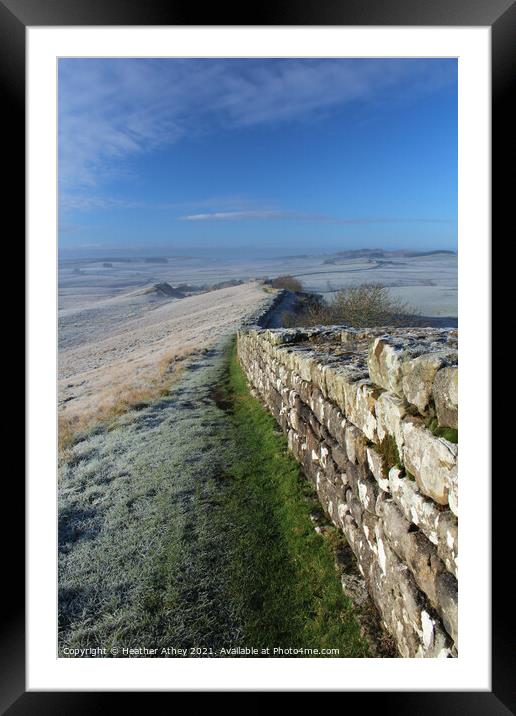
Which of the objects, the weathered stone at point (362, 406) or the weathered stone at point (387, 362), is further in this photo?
the weathered stone at point (362, 406)

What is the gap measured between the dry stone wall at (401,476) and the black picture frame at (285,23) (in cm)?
58

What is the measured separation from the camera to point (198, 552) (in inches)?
128

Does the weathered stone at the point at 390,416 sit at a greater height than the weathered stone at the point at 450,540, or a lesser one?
greater

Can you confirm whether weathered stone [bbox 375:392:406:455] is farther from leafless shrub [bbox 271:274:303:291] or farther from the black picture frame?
leafless shrub [bbox 271:274:303:291]

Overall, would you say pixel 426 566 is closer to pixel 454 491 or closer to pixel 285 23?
pixel 454 491

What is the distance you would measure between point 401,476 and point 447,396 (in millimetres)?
462

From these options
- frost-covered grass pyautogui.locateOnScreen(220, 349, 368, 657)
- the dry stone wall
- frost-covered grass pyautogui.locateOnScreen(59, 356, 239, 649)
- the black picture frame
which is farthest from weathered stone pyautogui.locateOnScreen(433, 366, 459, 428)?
frost-covered grass pyautogui.locateOnScreen(59, 356, 239, 649)

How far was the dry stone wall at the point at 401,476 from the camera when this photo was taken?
1.67 metres

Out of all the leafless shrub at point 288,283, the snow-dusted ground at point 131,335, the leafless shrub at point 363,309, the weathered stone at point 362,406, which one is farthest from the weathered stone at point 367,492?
the leafless shrub at point 288,283

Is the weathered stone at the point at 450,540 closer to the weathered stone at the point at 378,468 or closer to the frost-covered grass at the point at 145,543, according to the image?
the weathered stone at the point at 378,468

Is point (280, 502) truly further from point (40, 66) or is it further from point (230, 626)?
point (40, 66)

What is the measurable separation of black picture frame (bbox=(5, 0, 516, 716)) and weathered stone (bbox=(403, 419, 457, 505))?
2.06 feet

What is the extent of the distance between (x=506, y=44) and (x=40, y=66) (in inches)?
106

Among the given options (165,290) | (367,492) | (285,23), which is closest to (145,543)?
(367,492)
